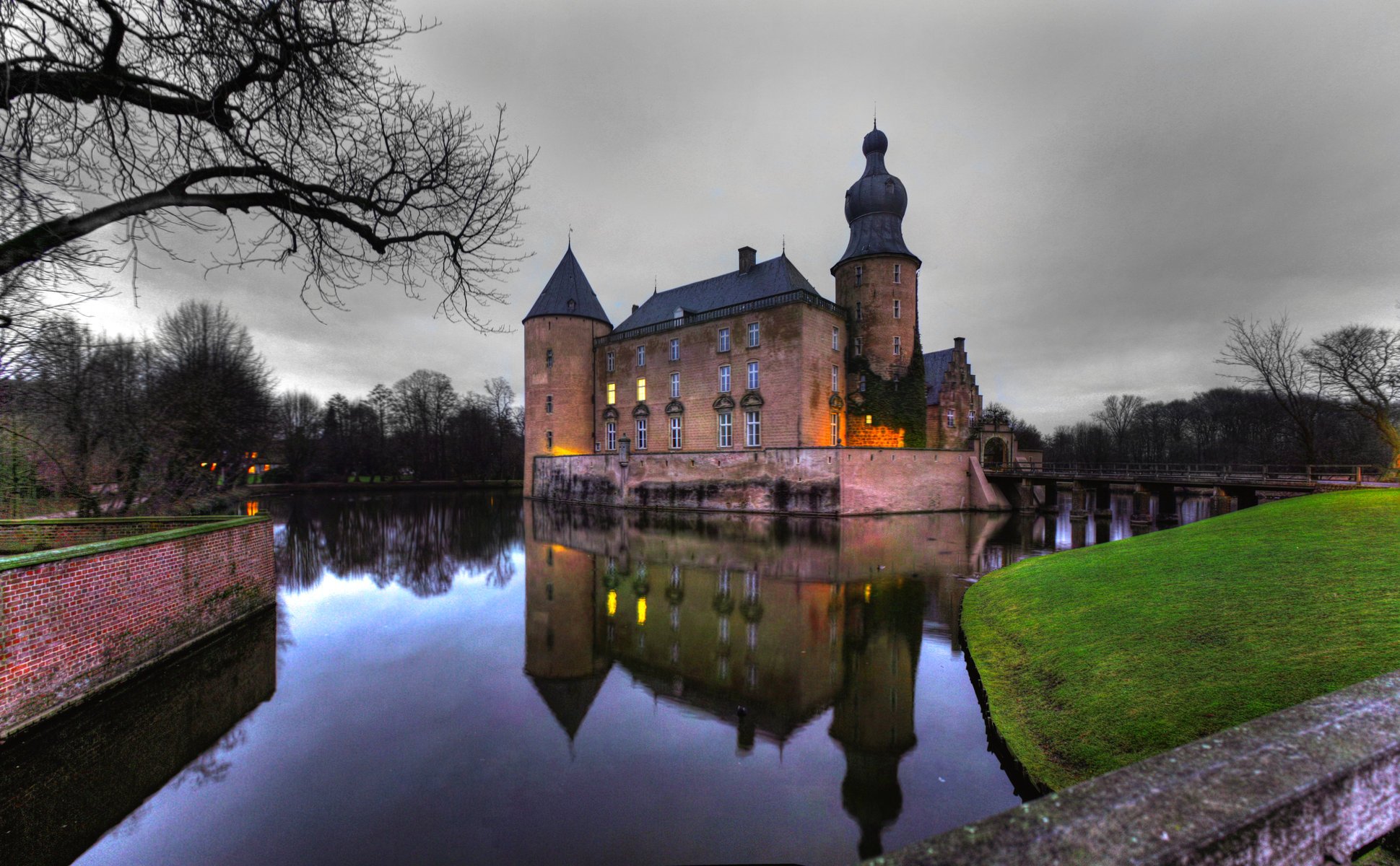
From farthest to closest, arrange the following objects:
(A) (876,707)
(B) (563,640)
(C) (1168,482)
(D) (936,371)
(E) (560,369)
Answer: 1. (D) (936,371)
2. (E) (560,369)
3. (C) (1168,482)
4. (B) (563,640)
5. (A) (876,707)

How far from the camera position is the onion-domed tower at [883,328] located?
1245 inches

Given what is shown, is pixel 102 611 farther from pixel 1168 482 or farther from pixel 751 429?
pixel 1168 482

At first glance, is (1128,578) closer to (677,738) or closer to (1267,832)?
(677,738)

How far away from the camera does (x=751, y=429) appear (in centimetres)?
3125

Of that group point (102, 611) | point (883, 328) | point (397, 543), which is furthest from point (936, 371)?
point (102, 611)

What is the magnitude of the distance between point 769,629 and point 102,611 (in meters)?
8.20

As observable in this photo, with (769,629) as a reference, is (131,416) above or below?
above

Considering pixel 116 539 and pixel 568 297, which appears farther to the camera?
pixel 568 297

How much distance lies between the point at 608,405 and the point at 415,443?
28.6 metres

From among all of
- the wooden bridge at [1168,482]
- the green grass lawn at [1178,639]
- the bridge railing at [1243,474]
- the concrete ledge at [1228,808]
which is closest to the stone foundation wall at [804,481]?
the wooden bridge at [1168,482]

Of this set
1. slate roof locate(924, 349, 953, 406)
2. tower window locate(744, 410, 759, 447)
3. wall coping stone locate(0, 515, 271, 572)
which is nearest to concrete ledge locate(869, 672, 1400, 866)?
wall coping stone locate(0, 515, 271, 572)

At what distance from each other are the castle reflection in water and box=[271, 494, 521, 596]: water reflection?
1915 millimetres

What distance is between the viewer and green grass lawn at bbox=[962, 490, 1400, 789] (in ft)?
13.6

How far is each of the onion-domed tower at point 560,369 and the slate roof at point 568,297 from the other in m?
0.05
